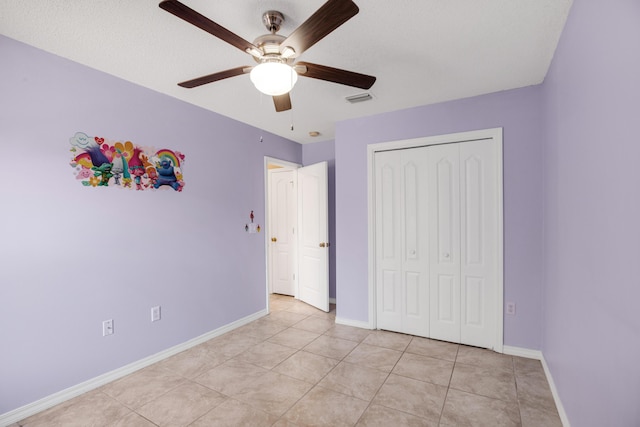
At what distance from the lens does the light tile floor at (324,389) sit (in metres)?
1.98

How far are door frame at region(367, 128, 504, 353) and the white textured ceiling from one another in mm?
421

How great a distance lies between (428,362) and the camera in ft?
8.86

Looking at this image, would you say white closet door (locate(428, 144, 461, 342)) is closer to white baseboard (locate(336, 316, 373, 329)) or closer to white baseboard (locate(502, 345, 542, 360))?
white baseboard (locate(502, 345, 542, 360))

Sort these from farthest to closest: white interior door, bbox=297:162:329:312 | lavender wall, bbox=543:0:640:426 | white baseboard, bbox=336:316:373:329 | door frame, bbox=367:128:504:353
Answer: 1. white interior door, bbox=297:162:329:312
2. white baseboard, bbox=336:316:373:329
3. door frame, bbox=367:128:504:353
4. lavender wall, bbox=543:0:640:426

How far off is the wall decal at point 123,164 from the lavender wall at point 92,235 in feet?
0.20

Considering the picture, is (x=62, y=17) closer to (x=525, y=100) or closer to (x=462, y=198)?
(x=462, y=198)

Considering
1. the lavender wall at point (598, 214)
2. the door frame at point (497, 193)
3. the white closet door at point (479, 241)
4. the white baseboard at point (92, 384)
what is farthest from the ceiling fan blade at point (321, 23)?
the white baseboard at point (92, 384)

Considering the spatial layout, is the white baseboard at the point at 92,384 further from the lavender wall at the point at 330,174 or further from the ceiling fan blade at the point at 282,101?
the ceiling fan blade at the point at 282,101

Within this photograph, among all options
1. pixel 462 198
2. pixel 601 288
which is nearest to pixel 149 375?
pixel 601 288

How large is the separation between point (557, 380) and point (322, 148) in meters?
3.82

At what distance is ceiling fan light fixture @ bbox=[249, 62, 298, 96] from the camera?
153cm

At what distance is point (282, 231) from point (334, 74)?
3.63 m

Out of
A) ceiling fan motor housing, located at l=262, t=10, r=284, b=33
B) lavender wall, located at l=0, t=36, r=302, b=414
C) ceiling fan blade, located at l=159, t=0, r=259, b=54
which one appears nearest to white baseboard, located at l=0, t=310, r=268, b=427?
lavender wall, located at l=0, t=36, r=302, b=414

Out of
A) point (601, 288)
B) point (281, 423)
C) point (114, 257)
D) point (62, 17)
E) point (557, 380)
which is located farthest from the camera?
point (114, 257)
